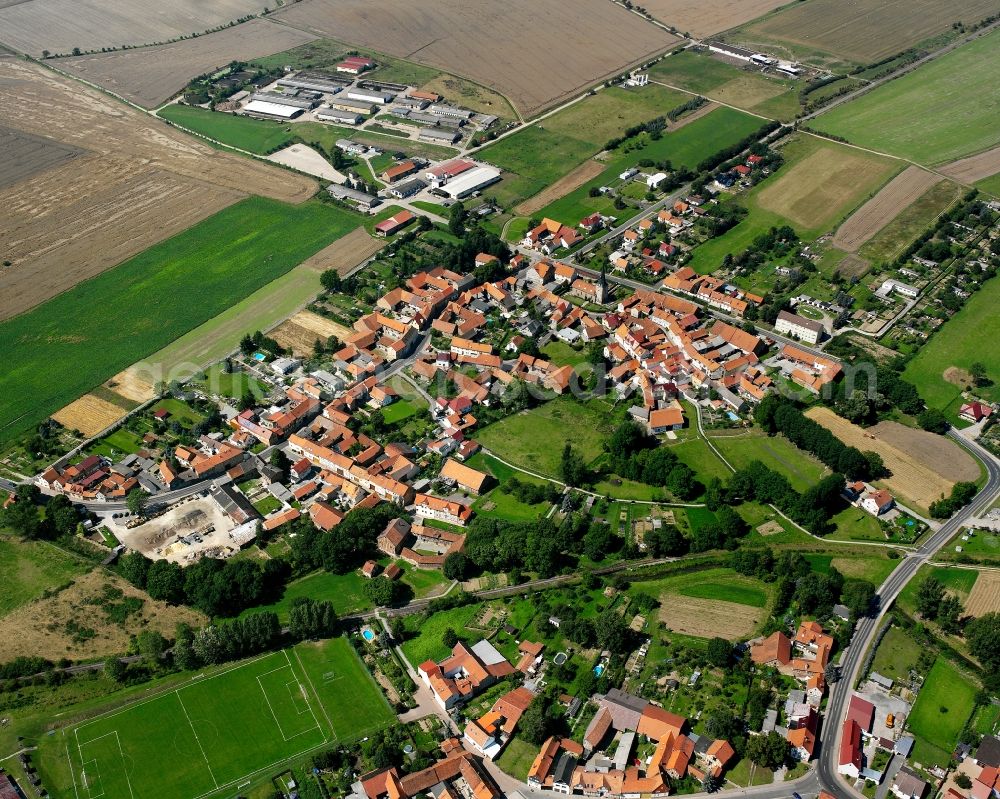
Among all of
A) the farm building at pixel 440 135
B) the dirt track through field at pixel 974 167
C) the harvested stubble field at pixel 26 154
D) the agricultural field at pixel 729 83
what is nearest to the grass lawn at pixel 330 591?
the farm building at pixel 440 135

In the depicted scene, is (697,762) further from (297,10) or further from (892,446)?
(297,10)

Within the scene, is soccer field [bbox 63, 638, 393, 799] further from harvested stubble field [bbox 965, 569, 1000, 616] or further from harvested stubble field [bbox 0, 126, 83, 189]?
harvested stubble field [bbox 0, 126, 83, 189]

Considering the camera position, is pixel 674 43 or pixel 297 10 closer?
pixel 674 43

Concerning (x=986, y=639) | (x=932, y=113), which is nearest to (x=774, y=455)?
(x=986, y=639)

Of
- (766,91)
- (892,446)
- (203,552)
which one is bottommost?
(203,552)

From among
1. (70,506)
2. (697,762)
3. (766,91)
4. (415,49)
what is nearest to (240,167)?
(415,49)

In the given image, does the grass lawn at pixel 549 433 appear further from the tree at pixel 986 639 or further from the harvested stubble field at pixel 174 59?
the harvested stubble field at pixel 174 59

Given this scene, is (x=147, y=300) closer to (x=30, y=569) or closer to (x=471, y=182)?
(x=30, y=569)
